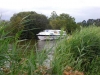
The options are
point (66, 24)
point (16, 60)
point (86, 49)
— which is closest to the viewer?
A: point (16, 60)

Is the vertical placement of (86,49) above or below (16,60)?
below

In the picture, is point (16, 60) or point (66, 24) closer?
point (16, 60)

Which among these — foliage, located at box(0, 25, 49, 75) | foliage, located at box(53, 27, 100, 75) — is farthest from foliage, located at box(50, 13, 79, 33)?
foliage, located at box(0, 25, 49, 75)

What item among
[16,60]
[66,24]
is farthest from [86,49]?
[66,24]

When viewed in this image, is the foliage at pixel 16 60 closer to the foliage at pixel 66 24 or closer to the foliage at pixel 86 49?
the foliage at pixel 86 49

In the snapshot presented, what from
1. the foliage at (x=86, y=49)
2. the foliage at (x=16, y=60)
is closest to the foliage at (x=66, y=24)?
the foliage at (x=86, y=49)

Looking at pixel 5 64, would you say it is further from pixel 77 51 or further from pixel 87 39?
pixel 87 39

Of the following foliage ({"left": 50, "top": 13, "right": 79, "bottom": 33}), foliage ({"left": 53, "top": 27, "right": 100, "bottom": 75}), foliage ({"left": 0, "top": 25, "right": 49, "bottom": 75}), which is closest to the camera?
foliage ({"left": 0, "top": 25, "right": 49, "bottom": 75})

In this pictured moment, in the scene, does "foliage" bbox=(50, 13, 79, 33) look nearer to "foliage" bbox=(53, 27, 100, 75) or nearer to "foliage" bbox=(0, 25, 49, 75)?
"foliage" bbox=(53, 27, 100, 75)

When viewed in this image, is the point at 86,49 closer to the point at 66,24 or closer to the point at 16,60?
the point at 16,60

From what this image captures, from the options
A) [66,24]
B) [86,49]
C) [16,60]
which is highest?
[66,24]

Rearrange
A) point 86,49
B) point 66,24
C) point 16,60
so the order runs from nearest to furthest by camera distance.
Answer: point 16,60 → point 86,49 → point 66,24

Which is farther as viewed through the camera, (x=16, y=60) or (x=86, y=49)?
(x=86, y=49)

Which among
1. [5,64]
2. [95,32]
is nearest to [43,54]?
[5,64]
